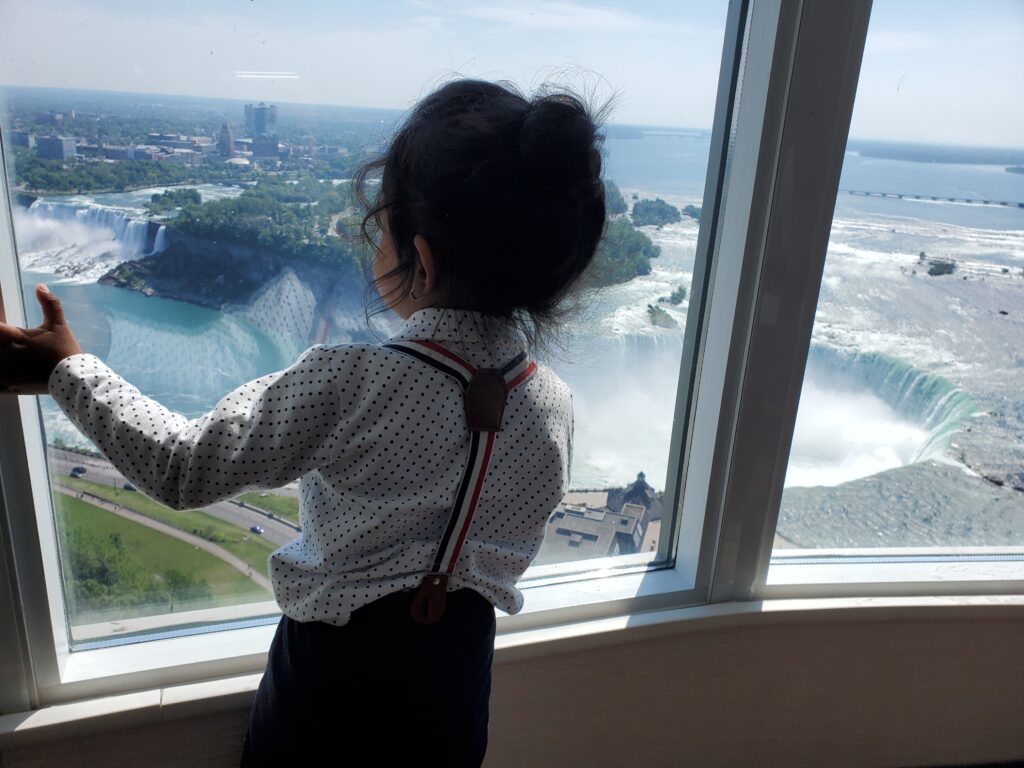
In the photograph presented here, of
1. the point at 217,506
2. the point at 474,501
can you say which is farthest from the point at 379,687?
the point at 217,506

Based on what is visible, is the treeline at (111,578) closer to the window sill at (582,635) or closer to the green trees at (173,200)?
the window sill at (582,635)

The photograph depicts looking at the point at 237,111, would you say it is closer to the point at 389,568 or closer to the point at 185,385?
the point at 185,385

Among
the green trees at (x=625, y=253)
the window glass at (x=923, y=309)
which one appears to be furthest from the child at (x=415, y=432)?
the window glass at (x=923, y=309)

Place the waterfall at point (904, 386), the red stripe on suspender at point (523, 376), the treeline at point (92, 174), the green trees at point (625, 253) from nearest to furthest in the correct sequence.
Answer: the red stripe on suspender at point (523, 376)
the treeline at point (92, 174)
the green trees at point (625, 253)
the waterfall at point (904, 386)

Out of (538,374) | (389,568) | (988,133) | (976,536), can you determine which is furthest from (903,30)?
(389,568)

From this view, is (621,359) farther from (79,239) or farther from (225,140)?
(79,239)
